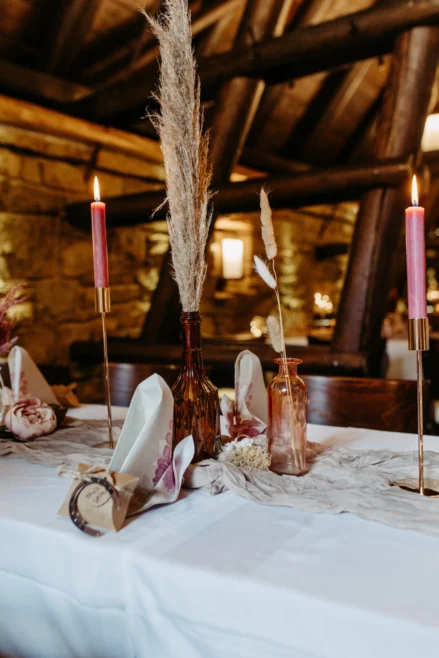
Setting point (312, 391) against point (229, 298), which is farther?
point (229, 298)

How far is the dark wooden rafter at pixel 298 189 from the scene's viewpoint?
8.62 feet

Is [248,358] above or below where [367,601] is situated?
above

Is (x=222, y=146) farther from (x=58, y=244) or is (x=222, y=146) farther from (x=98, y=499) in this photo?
(x=98, y=499)

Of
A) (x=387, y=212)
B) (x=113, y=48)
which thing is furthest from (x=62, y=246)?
(x=387, y=212)

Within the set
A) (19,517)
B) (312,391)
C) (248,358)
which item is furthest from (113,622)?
(312,391)

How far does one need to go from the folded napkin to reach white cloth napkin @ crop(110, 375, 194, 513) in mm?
261

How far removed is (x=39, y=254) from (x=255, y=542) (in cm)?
300

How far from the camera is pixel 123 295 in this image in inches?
160

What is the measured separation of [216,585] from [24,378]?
974 millimetres

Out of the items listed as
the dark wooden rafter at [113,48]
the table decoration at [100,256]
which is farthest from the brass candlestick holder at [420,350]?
the dark wooden rafter at [113,48]

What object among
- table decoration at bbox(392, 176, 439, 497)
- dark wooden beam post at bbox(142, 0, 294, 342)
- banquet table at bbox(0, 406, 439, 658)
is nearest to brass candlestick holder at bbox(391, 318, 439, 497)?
table decoration at bbox(392, 176, 439, 497)

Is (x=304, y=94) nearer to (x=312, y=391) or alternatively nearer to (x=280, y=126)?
(x=280, y=126)

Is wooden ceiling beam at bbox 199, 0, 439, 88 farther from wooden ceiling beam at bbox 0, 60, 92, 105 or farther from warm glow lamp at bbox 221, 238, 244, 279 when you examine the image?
warm glow lamp at bbox 221, 238, 244, 279

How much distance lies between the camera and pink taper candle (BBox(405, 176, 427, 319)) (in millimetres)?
874
